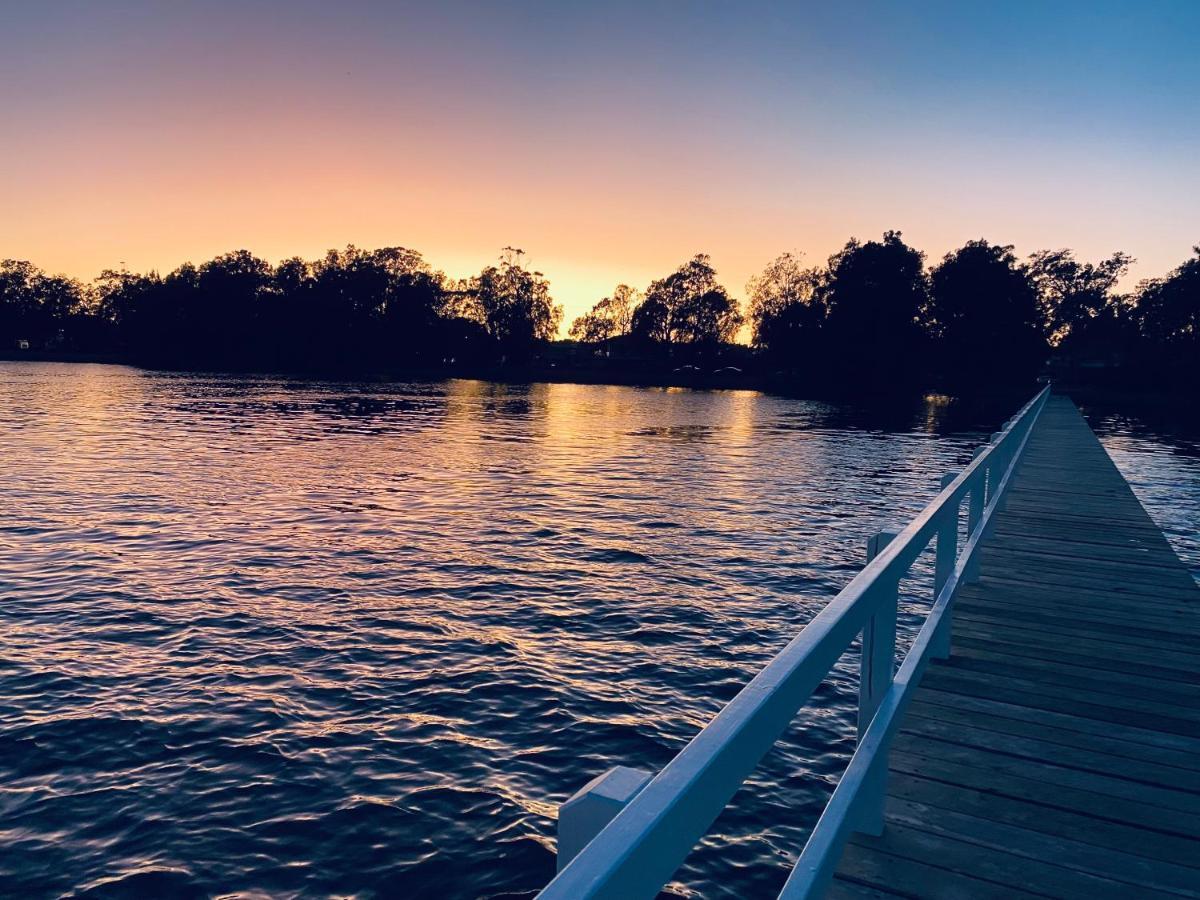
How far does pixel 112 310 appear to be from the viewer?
7721 inches

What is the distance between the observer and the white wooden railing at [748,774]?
4.79 ft

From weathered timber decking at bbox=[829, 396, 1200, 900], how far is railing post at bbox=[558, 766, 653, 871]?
8.12ft

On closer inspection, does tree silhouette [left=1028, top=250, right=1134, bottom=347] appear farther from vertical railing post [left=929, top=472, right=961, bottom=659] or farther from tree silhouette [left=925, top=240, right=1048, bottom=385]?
vertical railing post [left=929, top=472, right=961, bottom=659]

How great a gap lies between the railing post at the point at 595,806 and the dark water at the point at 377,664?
485 centimetres

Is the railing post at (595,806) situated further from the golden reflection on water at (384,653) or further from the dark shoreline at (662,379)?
the dark shoreline at (662,379)

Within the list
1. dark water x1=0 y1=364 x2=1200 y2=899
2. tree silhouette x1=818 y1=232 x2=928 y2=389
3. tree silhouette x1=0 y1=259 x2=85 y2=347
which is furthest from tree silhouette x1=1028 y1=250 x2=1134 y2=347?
tree silhouette x1=0 y1=259 x2=85 y2=347

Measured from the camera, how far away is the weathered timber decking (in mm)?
4090

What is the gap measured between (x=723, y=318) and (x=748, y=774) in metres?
153

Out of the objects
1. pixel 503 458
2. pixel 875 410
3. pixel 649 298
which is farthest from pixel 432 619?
pixel 649 298

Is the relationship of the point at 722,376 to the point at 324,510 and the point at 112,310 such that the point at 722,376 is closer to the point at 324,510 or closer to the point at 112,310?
the point at 324,510

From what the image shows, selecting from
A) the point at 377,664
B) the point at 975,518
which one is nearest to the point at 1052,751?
the point at 975,518

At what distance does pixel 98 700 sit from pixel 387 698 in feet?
9.58

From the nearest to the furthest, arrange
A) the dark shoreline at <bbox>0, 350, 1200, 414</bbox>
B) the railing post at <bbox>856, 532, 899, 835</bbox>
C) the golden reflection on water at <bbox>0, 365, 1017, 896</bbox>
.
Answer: the railing post at <bbox>856, 532, 899, 835</bbox>, the golden reflection on water at <bbox>0, 365, 1017, 896</bbox>, the dark shoreline at <bbox>0, 350, 1200, 414</bbox>

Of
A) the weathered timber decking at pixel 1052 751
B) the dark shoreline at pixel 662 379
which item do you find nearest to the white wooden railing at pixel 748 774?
the weathered timber decking at pixel 1052 751
